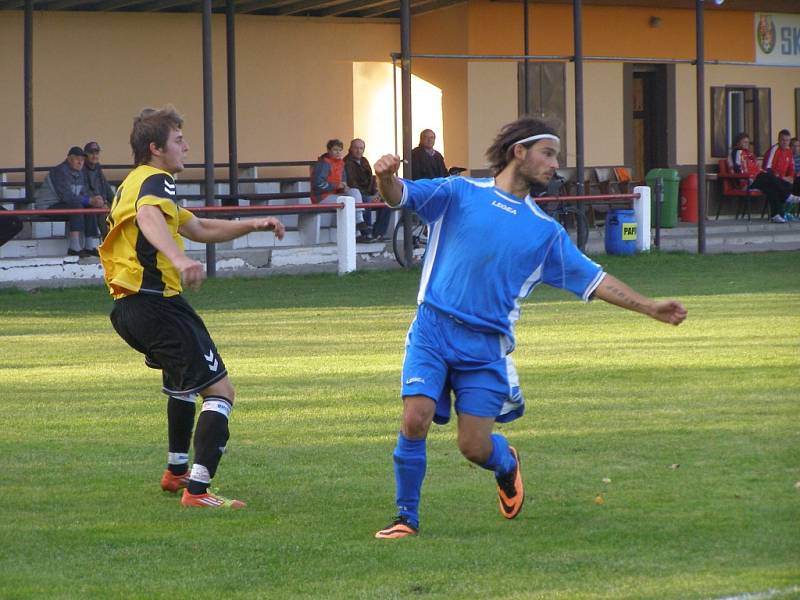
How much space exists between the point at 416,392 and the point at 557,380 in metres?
4.91

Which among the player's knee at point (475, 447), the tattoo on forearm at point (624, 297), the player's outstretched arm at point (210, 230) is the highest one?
the player's outstretched arm at point (210, 230)

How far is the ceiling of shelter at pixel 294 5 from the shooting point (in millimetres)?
24844

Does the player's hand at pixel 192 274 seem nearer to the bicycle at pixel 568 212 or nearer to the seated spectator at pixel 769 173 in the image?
the bicycle at pixel 568 212

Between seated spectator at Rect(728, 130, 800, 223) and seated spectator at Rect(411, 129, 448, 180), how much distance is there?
27.7 ft

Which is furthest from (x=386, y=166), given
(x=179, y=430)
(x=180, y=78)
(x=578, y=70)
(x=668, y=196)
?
(x=668, y=196)

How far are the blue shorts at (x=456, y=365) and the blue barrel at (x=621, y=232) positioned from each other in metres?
17.8

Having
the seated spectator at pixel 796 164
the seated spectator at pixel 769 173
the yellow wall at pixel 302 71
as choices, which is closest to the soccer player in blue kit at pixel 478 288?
the yellow wall at pixel 302 71

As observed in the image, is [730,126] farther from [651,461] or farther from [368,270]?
[651,461]

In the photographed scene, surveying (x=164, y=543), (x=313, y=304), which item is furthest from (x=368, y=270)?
(x=164, y=543)

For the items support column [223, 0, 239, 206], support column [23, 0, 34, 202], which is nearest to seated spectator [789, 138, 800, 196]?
support column [223, 0, 239, 206]

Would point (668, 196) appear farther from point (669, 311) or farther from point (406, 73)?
point (669, 311)

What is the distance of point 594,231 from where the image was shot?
88.3ft

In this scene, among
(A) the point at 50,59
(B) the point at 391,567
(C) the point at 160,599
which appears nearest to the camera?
(C) the point at 160,599

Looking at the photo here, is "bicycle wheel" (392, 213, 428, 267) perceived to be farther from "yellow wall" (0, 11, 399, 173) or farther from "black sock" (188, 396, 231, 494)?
"black sock" (188, 396, 231, 494)
